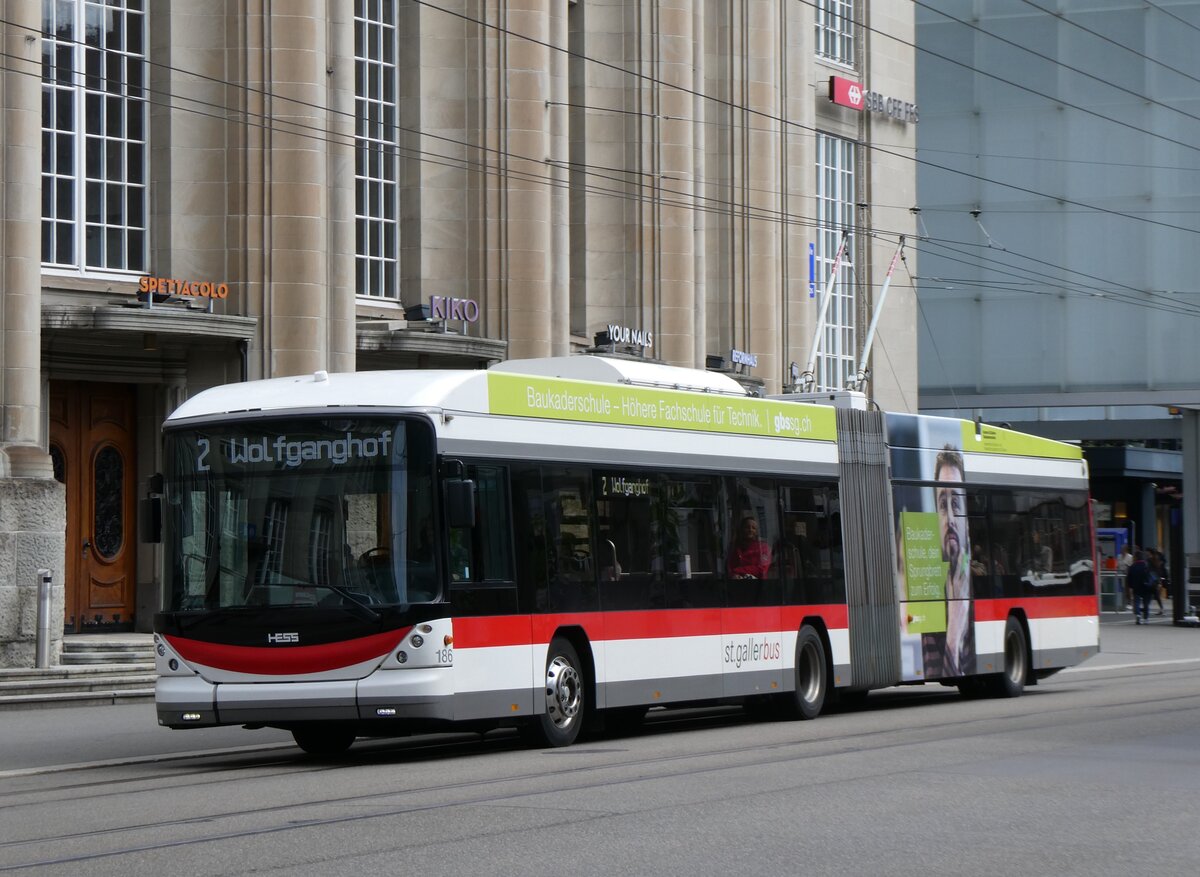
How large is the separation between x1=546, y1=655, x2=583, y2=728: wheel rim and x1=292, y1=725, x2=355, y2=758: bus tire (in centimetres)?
165

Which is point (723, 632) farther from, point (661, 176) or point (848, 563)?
point (661, 176)

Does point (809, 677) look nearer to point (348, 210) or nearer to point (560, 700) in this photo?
point (560, 700)

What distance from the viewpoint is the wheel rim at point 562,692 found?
627 inches

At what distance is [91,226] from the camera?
27562 millimetres

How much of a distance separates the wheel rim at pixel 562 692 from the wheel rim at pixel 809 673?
4.08 meters

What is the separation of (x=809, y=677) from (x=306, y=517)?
7.03 meters

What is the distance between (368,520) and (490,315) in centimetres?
1834

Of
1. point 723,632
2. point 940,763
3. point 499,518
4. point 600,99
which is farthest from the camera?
point 600,99

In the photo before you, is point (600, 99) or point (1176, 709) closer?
point (1176, 709)

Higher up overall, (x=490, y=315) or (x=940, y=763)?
(x=490, y=315)

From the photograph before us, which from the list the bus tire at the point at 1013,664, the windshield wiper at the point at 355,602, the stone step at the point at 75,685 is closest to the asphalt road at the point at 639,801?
the windshield wiper at the point at 355,602

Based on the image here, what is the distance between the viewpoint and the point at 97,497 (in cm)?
2822

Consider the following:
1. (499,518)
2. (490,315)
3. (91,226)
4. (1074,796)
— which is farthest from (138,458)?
(1074,796)

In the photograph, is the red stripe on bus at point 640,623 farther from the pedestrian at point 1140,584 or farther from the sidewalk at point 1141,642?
the pedestrian at point 1140,584
